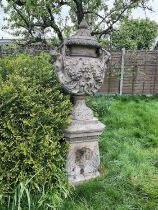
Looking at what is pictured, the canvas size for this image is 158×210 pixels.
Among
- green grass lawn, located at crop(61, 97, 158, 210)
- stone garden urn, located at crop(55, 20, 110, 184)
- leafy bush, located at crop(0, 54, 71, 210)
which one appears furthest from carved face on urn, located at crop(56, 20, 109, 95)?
green grass lawn, located at crop(61, 97, 158, 210)

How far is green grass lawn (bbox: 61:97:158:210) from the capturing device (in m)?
3.39

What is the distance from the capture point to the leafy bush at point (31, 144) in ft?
10.4

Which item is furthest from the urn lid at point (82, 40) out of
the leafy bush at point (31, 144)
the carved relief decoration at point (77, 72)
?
the leafy bush at point (31, 144)

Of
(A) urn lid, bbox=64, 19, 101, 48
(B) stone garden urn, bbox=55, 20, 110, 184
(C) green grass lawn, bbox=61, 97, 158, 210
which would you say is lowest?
(C) green grass lawn, bbox=61, 97, 158, 210

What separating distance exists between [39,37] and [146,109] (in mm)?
2447

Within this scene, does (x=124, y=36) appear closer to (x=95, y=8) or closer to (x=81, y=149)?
(x=95, y=8)

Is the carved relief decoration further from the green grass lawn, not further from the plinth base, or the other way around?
the green grass lawn

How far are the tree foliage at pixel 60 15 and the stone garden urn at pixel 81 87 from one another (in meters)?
2.43

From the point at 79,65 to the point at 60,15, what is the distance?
312cm

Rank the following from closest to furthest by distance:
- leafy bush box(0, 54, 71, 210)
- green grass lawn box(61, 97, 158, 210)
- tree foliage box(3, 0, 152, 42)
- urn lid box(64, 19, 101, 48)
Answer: leafy bush box(0, 54, 71, 210), green grass lawn box(61, 97, 158, 210), urn lid box(64, 19, 101, 48), tree foliage box(3, 0, 152, 42)

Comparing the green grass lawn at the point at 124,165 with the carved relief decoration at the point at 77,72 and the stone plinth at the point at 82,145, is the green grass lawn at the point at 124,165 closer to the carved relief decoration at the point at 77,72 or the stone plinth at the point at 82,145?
the stone plinth at the point at 82,145

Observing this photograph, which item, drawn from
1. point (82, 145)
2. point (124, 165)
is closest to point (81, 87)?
point (82, 145)

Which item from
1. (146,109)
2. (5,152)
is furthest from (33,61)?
(146,109)

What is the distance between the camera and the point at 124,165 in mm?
4133
